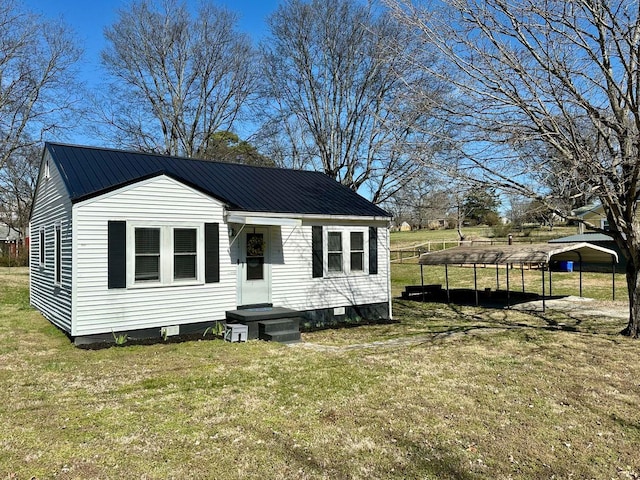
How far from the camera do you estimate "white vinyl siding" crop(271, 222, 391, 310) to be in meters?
10.8

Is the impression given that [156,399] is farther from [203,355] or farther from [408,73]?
[408,73]

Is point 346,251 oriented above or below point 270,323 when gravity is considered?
above

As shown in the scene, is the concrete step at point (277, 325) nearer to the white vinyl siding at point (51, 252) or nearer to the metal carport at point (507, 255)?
the white vinyl siding at point (51, 252)

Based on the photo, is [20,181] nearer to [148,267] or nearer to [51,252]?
[51,252]

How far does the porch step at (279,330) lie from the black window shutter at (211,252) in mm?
1366

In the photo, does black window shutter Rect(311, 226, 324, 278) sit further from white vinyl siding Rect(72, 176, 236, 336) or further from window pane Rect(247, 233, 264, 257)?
white vinyl siding Rect(72, 176, 236, 336)

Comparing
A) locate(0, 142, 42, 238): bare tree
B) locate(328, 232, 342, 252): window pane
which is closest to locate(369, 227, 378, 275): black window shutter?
locate(328, 232, 342, 252): window pane

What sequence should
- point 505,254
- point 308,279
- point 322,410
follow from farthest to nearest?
point 505,254, point 308,279, point 322,410

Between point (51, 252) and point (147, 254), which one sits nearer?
point (147, 254)

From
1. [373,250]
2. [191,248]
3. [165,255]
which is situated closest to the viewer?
[165,255]

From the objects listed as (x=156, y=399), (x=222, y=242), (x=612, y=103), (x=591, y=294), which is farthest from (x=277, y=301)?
(x=591, y=294)

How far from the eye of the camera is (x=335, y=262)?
11680mm

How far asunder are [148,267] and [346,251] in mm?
4830

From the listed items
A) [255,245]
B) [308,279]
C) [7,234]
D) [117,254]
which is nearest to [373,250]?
[308,279]
